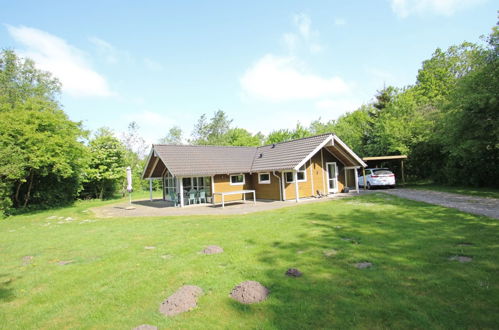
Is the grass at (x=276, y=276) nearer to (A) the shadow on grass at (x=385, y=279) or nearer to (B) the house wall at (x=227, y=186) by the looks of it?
(A) the shadow on grass at (x=385, y=279)

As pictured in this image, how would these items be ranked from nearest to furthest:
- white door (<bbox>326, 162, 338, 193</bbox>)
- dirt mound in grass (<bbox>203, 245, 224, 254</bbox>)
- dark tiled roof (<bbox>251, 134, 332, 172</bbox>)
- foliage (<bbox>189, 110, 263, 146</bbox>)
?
dirt mound in grass (<bbox>203, 245, 224, 254</bbox>) → dark tiled roof (<bbox>251, 134, 332, 172</bbox>) → white door (<bbox>326, 162, 338, 193</bbox>) → foliage (<bbox>189, 110, 263, 146</bbox>)

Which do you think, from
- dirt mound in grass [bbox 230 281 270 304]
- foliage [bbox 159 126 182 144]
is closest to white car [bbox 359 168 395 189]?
dirt mound in grass [bbox 230 281 270 304]

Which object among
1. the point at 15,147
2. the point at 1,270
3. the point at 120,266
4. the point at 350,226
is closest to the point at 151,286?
the point at 120,266

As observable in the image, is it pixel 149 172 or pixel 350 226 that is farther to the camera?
pixel 149 172

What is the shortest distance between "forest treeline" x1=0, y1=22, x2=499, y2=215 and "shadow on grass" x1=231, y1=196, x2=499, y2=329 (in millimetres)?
10973

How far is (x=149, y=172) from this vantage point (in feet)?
76.0

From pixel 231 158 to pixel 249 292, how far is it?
17868 millimetres

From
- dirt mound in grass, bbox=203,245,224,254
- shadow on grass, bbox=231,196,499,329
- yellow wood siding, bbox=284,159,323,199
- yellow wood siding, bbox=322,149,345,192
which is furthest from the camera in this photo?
yellow wood siding, bbox=322,149,345,192

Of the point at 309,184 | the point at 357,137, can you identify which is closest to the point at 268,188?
the point at 309,184

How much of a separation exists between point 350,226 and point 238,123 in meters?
51.8

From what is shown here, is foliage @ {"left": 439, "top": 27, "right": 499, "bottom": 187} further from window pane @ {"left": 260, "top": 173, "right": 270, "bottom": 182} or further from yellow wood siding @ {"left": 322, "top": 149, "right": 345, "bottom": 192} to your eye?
window pane @ {"left": 260, "top": 173, "right": 270, "bottom": 182}

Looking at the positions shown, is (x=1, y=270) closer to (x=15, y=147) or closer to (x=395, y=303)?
(x=395, y=303)

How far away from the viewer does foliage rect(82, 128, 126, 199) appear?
89.5ft

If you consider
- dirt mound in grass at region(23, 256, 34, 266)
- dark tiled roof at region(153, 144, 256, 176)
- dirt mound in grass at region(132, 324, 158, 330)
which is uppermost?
dark tiled roof at region(153, 144, 256, 176)
